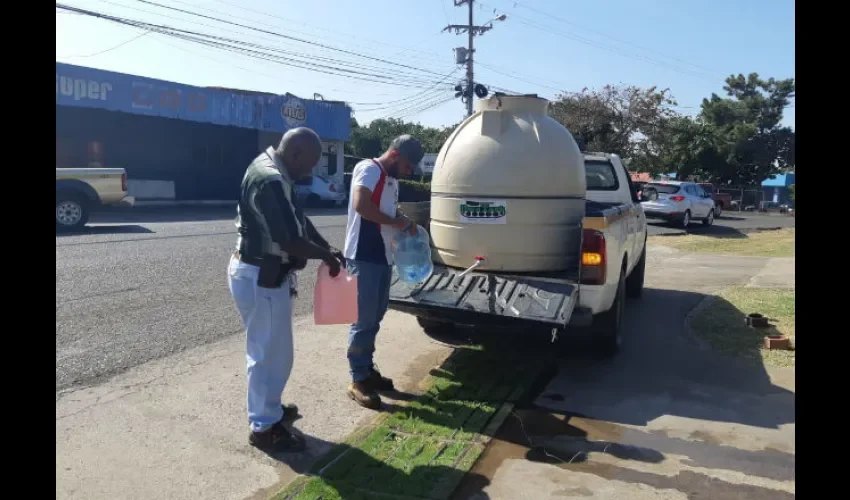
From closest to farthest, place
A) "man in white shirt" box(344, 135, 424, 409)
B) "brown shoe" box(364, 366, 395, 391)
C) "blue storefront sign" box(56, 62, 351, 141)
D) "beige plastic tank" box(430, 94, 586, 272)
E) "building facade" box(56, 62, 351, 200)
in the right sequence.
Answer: "man in white shirt" box(344, 135, 424, 409) → "brown shoe" box(364, 366, 395, 391) → "beige plastic tank" box(430, 94, 586, 272) → "blue storefront sign" box(56, 62, 351, 141) → "building facade" box(56, 62, 351, 200)

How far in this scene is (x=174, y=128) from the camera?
28.0 metres

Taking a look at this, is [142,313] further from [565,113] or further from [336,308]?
[565,113]

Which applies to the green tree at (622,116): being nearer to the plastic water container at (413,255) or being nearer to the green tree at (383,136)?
the green tree at (383,136)

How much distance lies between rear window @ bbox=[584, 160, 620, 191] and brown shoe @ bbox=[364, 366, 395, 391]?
4.23 metres

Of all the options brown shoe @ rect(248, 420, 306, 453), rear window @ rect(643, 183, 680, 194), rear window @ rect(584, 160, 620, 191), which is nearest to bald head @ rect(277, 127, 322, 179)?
brown shoe @ rect(248, 420, 306, 453)

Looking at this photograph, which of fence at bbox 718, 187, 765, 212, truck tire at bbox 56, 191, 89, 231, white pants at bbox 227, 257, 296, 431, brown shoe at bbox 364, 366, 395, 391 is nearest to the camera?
white pants at bbox 227, 257, 296, 431

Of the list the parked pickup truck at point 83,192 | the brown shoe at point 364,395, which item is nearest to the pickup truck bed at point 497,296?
the brown shoe at point 364,395

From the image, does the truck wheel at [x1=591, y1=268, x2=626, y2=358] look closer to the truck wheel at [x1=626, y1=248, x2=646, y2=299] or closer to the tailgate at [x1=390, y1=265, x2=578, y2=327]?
the tailgate at [x1=390, y1=265, x2=578, y2=327]

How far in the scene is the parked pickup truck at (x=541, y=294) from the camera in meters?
5.19

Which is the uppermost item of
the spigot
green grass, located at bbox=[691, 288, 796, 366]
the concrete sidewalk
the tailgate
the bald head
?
the bald head

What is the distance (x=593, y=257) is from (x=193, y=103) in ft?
78.3

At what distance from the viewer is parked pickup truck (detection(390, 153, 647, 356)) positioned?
5.19 m

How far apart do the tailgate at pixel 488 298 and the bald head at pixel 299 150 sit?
6.03ft
